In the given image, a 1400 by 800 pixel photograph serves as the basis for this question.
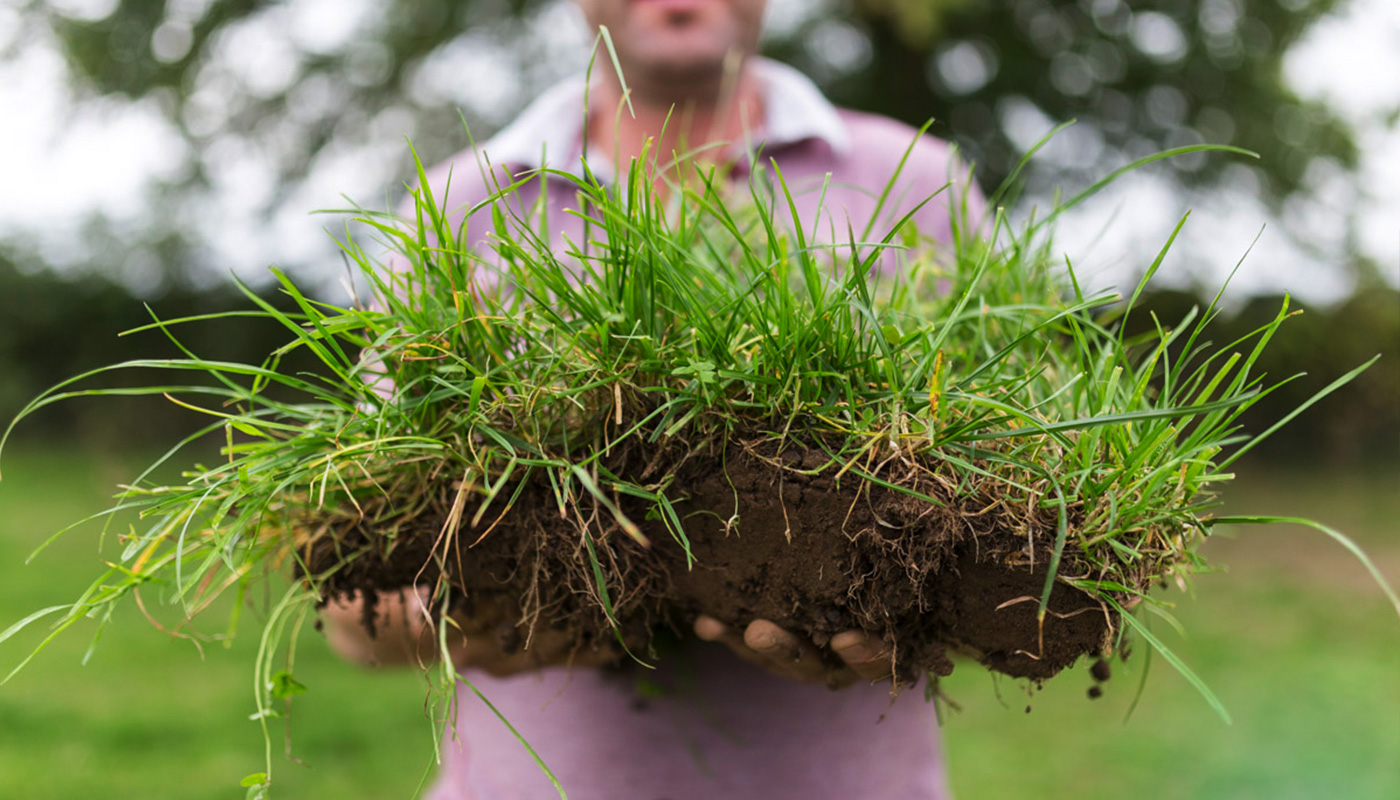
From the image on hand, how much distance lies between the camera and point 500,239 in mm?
915

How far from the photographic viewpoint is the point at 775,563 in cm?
93

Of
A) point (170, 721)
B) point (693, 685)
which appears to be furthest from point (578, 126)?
point (170, 721)

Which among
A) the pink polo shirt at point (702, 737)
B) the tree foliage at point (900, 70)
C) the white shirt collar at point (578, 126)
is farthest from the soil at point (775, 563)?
the tree foliage at point (900, 70)

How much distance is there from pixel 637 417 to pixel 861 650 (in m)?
0.31

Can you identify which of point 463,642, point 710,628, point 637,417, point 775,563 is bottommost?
point 463,642

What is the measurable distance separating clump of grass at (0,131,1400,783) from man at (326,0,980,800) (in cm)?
27

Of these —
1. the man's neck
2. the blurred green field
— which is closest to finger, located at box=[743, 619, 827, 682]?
the man's neck

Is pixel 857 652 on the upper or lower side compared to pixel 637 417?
lower

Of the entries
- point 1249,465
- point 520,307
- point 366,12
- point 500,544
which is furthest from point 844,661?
point 1249,465

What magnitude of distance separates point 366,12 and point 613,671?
8326mm

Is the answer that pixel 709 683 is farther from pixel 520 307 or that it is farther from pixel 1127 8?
pixel 1127 8

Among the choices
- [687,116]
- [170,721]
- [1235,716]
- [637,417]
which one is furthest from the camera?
[1235,716]

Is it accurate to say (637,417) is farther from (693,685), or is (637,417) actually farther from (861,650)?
(693,685)

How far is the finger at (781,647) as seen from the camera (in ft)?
3.16
